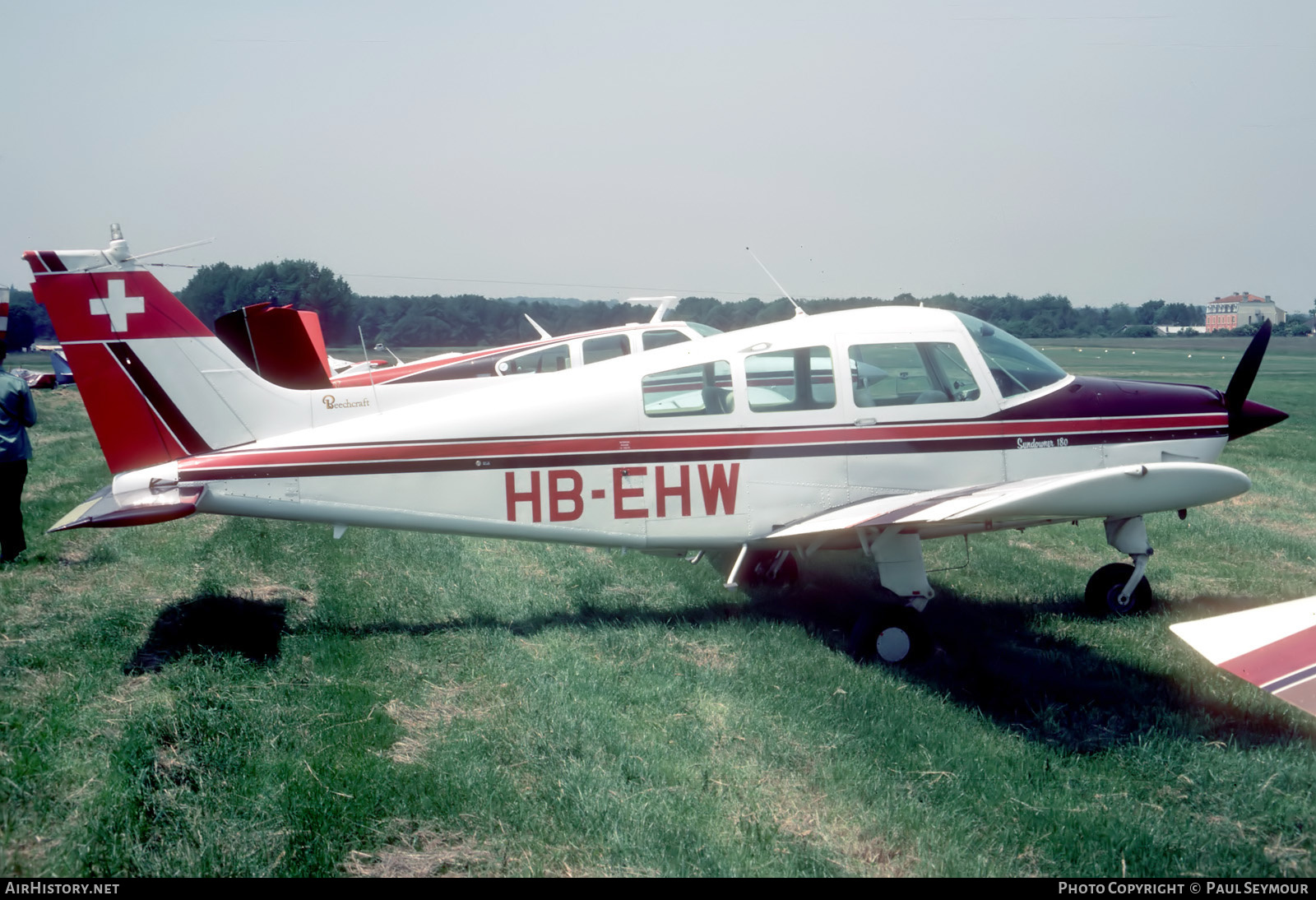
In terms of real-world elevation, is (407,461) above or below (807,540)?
above

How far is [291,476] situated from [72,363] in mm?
1848

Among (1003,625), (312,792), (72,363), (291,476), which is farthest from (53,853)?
(1003,625)

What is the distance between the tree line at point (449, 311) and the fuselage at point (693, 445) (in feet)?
20.1

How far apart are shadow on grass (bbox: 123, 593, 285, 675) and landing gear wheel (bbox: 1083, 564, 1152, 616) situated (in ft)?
20.0

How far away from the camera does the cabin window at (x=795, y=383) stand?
20.0 ft

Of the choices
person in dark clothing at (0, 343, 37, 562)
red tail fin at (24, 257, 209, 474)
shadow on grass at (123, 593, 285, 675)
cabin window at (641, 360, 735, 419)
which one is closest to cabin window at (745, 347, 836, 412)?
cabin window at (641, 360, 735, 419)

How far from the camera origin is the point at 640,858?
11.5 ft

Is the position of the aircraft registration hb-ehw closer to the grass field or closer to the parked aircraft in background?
the grass field

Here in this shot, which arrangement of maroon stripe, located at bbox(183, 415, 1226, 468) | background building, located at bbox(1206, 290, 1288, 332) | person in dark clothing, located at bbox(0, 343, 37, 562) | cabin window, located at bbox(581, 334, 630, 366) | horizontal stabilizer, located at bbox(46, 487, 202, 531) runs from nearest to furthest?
horizontal stabilizer, located at bbox(46, 487, 202, 531)
maroon stripe, located at bbox(183, 415, 1226, 468)
person in dark clothing, located at bbox(0, 343, 37, 562)
cabin window, located at bbox(581, 334, 630, 366)
background building, located at bbox(1206, 290, 1288, 332)

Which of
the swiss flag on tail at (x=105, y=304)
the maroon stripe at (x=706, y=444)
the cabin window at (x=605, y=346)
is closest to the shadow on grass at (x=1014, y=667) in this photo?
the maroon stripe at (x=706, y=444)

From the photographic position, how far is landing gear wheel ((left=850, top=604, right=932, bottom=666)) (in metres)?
5.76

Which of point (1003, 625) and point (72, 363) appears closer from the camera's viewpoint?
point (72, 363)

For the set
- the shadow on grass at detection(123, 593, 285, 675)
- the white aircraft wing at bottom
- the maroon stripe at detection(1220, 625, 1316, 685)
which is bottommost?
the shadow on grass at detection(123, 593, 285, 675)
